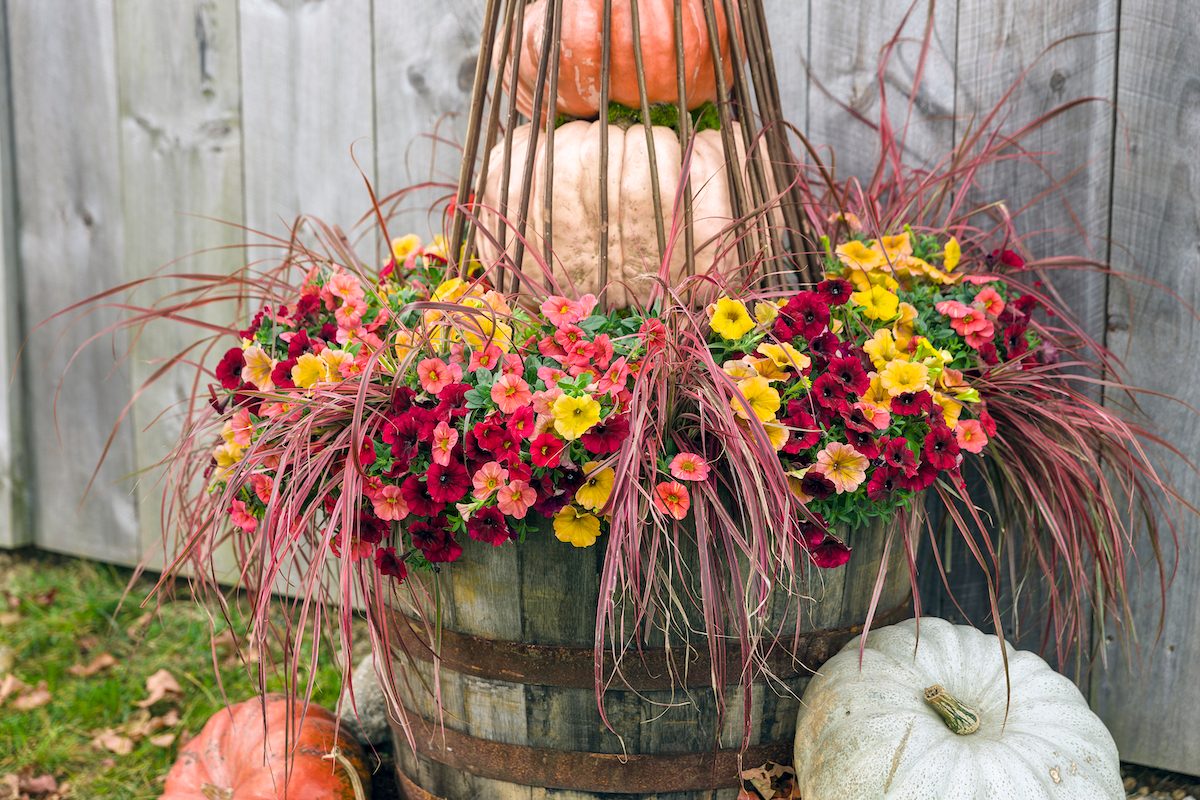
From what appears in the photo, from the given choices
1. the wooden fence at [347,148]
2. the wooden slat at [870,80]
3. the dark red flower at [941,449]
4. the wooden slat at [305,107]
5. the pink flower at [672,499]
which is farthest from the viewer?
the wooden slat at [305,107]

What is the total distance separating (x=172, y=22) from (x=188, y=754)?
71.1 inches

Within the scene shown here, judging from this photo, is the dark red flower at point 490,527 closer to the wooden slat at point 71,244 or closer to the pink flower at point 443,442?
the pink flower at point 443,442

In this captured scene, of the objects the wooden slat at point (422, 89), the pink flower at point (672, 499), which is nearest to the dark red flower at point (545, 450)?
the pink flower at point (672, 499)

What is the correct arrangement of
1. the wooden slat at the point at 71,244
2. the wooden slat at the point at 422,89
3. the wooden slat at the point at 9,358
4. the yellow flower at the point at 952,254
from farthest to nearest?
the wooden slat at the point at 9,358
the wooden slat at the point at 71,244
the wooden slat at the point at 422,89
the yellow flower at the point at 952,254

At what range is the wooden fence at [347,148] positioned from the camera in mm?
1883

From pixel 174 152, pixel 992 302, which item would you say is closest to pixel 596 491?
pixel 992 302

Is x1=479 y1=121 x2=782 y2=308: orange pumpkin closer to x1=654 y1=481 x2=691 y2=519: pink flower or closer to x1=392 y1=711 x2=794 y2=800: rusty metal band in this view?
x1=654 y1=481 x2=691 y2=519: pink flower

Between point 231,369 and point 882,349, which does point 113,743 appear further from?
point 882,349

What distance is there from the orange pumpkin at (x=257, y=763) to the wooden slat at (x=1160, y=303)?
1.42m

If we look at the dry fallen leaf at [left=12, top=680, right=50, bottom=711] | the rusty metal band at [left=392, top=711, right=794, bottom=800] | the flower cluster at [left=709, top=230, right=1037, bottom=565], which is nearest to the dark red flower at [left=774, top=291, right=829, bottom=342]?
the flower cluster at [left=709, top=230, right=1037, bottom=565]

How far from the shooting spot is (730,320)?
1419 mm

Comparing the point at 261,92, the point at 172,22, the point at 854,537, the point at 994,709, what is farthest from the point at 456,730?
the point at 172,22

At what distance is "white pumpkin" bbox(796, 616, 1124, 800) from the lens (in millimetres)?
Result: 1357

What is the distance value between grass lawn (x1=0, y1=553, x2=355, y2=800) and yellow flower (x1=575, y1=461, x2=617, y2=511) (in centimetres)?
96
